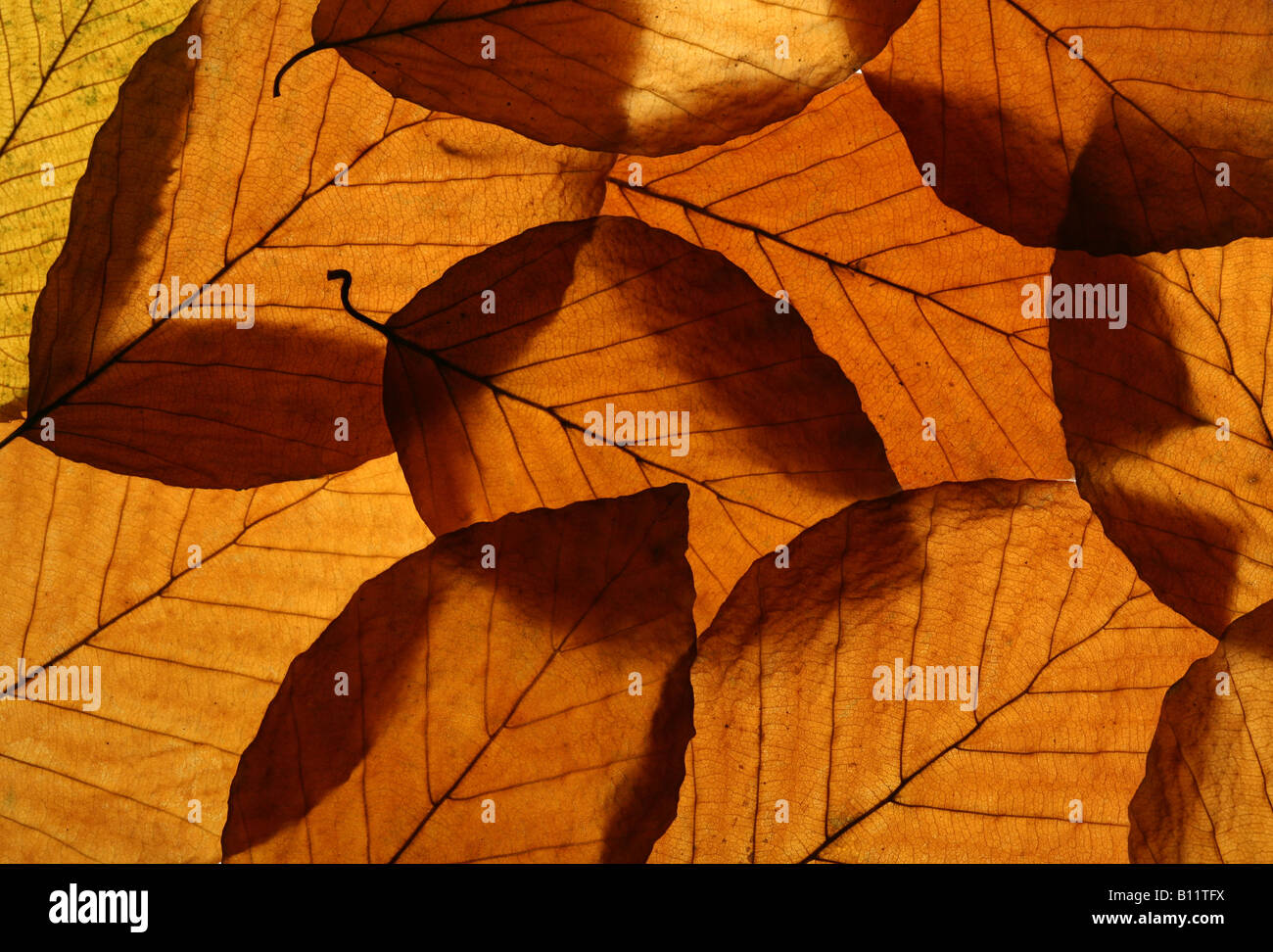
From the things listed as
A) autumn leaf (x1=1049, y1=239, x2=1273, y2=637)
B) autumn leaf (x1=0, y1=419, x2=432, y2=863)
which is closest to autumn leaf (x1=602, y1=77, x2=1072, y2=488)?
autumn leaf (x1=1049, y1=239, x2=1273, y2=637)

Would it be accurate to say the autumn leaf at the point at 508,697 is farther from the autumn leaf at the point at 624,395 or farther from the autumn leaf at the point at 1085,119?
the autumn leaf at the point at 1085,119

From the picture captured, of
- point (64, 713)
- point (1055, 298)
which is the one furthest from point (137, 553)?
point (1055, 298)

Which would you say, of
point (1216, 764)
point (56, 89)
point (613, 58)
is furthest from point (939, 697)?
point (56, 89)

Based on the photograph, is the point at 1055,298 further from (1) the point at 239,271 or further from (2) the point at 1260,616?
(1) the point at 239,271

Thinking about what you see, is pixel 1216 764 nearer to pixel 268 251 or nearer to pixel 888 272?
pixel 888 272

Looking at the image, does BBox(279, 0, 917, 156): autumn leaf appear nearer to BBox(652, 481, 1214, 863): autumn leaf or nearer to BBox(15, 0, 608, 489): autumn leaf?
BBox(15, 0, 608, 489): autumn leaf
